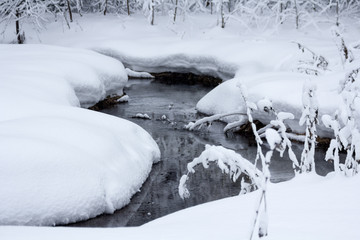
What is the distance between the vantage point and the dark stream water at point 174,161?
17.1ft

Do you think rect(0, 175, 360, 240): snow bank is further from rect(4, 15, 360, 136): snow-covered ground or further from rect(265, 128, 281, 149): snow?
rect(4, 15, 360, 136): snow-covered ground

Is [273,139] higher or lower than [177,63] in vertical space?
higher

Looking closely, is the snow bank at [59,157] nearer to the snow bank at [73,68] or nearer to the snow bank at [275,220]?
the snow bank at [73,68]

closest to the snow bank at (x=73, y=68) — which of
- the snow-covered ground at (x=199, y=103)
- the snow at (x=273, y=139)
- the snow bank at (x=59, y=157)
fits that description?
the snow-covered ground at (x=199, y=103)

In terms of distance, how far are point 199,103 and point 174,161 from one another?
310 centimetres

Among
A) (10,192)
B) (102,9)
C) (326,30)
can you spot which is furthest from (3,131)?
(102,9)

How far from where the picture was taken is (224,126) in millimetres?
8750

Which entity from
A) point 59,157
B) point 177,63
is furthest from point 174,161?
point 177,63

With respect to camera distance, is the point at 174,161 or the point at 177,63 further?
the point at 177,63

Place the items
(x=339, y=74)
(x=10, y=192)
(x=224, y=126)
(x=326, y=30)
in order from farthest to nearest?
(x=326, y=30) → (x=224, y=126) → (x=339, y=74) → (x=10, y=192)

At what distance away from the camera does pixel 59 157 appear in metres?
4.97

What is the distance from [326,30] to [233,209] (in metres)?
12.9

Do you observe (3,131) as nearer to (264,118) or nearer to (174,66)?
(264,118)

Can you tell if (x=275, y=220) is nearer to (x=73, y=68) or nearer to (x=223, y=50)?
(x=73, y=68)
